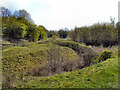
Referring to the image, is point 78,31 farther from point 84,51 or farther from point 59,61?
point 59,61

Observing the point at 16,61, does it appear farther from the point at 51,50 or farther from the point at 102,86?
the point at 102,86

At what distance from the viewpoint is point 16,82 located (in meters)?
5.15

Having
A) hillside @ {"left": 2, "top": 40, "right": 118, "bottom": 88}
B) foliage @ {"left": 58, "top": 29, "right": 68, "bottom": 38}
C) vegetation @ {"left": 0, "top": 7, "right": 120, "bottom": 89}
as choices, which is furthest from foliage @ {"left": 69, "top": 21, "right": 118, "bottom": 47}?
foliage @ {"left": 58, "top": 29, "right": 68, "bottom": 38}

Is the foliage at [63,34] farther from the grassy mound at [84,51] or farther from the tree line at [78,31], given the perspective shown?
the grassy mound at [84,51]

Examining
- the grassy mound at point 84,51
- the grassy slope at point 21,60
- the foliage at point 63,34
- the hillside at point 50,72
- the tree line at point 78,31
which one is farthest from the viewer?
the foliage at point 63,34

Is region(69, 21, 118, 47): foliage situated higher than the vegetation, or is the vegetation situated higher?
region(69, 21, 118, 47): foliage

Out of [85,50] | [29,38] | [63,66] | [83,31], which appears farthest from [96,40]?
[63,66]

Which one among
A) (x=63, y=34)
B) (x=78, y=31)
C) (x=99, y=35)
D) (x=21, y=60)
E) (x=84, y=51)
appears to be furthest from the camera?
(x=63, y=34)

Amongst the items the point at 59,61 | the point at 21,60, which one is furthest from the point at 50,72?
the point at 21,60

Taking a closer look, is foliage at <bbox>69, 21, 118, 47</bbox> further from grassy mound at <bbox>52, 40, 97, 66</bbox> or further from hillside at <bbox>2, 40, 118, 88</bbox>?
hillside at <bbox>2, 40, 118, 88</bbox>

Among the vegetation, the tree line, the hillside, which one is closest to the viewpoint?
the hillside

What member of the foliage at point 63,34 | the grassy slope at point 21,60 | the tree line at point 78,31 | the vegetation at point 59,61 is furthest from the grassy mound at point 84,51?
the foliage at point 63,34

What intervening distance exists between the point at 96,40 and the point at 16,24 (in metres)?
13.6

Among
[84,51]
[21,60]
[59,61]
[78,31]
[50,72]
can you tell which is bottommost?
[50,72]
